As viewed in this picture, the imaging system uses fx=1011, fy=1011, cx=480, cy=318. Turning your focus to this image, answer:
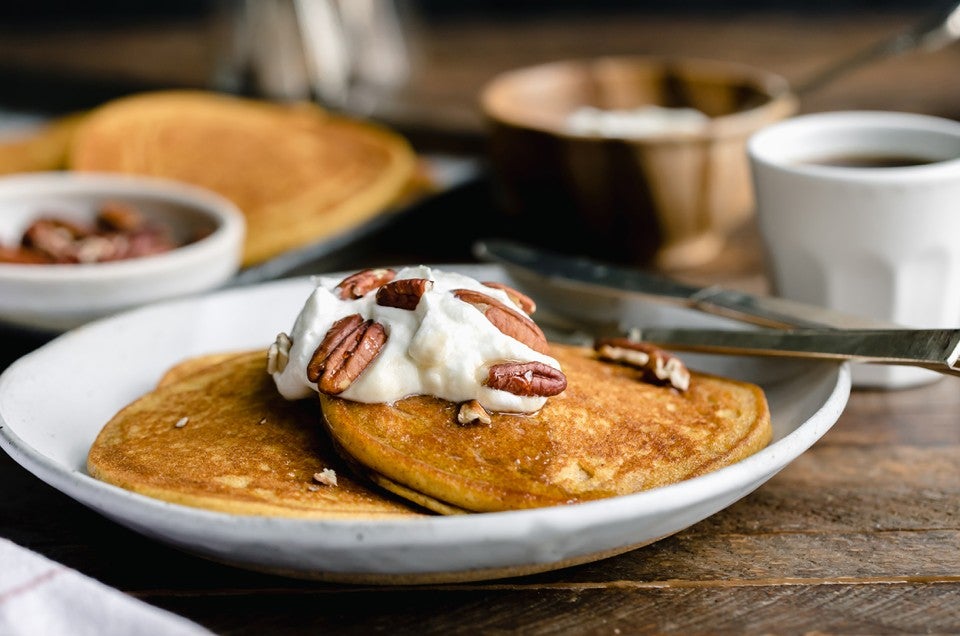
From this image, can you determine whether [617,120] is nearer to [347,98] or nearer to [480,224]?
[480,224]

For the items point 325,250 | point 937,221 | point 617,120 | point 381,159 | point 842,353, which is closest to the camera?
point 842,353

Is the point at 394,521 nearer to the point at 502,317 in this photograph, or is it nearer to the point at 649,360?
the point at 502,317

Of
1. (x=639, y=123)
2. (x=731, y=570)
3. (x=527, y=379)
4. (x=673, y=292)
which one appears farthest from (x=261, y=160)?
(x=731, y=570)

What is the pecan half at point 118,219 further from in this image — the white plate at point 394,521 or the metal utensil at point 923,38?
the metal utensil at point 923,38

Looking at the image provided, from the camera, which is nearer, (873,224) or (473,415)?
(473,415)

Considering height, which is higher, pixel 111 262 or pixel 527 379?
pixel 527 379

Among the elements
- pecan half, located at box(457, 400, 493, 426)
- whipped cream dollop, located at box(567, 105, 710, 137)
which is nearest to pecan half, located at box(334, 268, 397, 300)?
pecan half, located at box(457, 400, 493, 426)

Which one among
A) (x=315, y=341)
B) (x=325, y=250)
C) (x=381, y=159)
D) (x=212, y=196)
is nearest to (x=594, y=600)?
(x=315, y=341)

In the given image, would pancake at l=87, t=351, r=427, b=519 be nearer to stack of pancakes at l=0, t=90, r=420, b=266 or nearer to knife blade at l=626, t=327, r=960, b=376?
knife blade at l=626, t=327, r=960, b=376
